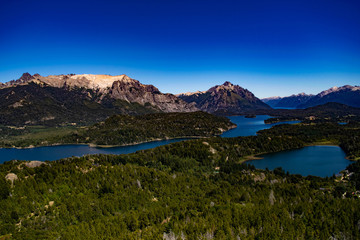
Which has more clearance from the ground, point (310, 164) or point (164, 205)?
point (164, 205)

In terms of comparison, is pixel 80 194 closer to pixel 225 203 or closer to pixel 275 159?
pixel 225 203

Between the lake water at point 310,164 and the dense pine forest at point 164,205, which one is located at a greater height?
the dense pine forest at point 164,205

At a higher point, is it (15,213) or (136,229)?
(15,213)

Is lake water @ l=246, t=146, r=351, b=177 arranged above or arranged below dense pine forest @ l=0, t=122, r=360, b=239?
below

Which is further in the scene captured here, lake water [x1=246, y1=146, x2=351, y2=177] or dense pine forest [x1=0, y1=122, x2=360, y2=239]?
lake water [x1=246, y1=146, x2=351, y2=177]

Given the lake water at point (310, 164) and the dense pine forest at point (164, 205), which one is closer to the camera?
the dense pine forest at point (164, 205)

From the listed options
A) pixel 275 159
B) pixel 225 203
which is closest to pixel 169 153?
pixel 275 159

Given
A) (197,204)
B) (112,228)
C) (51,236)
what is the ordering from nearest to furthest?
(51,236) < (112,228) < (197,204)

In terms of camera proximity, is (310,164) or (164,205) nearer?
(164,205)
